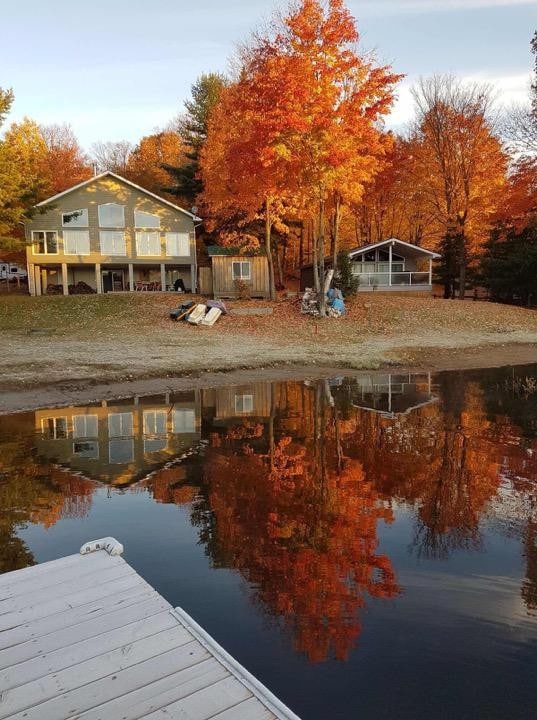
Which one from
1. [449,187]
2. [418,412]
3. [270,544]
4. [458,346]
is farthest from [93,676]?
[449,187]

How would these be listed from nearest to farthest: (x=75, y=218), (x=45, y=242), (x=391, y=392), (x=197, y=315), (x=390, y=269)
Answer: (x=391, y=392), (x=197, y=315), (x=45, y=242), (x=75, y=218), (x=390, y=269)

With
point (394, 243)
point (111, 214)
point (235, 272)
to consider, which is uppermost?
point (111, 214)

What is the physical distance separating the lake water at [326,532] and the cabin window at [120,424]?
0.08 meters

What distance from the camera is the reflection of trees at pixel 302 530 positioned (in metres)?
4.13

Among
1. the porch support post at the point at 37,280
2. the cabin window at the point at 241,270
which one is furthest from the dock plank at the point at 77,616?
the porch support post at the point at 37,280

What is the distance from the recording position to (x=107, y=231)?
3888cm

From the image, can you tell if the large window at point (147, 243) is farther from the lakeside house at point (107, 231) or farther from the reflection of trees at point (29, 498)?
the reflection of trees at point (29, 498)

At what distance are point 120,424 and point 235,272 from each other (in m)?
26.8

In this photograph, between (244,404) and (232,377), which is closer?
(244,404)

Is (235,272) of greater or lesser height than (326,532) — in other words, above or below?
above

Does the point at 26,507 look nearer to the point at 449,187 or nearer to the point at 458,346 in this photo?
the point at 458,346

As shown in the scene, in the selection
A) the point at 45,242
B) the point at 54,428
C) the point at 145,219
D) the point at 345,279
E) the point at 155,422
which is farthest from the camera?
the point at 145,219

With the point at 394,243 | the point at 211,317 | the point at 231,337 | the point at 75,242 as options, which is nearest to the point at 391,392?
the point at 231,337

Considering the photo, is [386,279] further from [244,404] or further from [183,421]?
[183,421]
